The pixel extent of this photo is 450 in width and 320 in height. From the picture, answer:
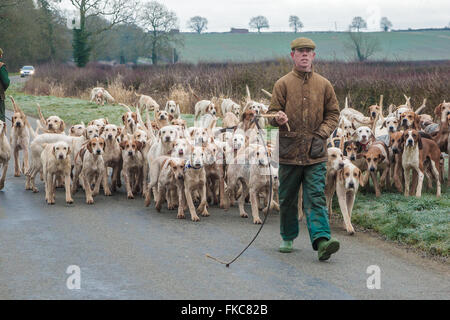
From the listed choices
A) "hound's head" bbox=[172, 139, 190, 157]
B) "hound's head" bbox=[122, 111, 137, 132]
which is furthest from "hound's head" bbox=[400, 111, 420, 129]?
"hound's head" bbox=[122, 111, 137, 132]

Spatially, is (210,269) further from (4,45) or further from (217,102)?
(4,45)

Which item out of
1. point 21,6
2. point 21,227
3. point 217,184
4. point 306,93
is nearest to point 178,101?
point 217,184

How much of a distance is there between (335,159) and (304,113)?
203cm

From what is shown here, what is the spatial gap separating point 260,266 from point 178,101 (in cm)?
1793

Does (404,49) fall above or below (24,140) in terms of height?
above

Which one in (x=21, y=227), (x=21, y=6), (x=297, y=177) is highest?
(x=21, y=6)

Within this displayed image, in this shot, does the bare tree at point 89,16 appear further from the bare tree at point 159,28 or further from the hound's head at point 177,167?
the hound's head at point 177,167

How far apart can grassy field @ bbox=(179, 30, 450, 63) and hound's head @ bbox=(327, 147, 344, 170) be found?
56.0 meters

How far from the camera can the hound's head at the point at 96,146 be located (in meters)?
10.3

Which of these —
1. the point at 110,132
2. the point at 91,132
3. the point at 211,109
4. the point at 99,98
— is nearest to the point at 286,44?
the point at 99,98

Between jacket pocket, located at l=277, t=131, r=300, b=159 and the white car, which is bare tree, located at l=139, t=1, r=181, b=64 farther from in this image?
jacket pocket, located at l=277, t=131, r=300, b=159

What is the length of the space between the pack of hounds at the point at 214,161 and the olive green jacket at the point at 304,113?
1.46 metres

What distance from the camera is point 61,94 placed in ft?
115

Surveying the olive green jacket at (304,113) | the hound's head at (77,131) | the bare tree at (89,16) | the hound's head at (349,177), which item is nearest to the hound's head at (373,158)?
the hound's head at (349,177)
